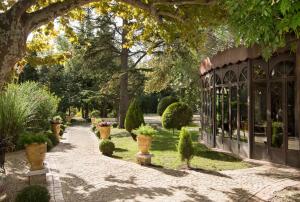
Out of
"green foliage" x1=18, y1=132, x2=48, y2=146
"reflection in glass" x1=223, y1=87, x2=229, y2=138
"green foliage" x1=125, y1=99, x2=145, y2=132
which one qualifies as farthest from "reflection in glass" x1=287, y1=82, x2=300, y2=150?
"green foliage" x1=125, y1=99, x2=145, y2=132

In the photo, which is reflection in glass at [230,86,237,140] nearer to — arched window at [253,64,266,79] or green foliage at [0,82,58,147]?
arched window at [253,64,266,79]

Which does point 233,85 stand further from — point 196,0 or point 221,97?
point 196,0

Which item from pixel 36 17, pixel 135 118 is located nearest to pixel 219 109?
pixel 135 118

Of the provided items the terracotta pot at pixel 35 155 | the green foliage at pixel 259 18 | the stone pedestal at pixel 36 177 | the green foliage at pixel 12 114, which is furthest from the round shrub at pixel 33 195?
the green foliage at pixel 12 114

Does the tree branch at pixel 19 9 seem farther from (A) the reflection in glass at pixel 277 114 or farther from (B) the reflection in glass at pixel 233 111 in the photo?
(B) the reflection in glass at pixel 233 111

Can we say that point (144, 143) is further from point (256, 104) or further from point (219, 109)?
point (219, 109)

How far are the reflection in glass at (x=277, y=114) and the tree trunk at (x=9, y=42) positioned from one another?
854 centimetres

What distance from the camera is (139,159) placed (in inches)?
463

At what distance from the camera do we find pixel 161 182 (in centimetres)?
934

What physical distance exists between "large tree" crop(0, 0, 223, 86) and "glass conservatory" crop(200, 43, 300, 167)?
10.1ft

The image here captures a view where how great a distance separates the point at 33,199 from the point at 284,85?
→ 8619 millimetres

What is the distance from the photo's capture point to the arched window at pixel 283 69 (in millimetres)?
11328

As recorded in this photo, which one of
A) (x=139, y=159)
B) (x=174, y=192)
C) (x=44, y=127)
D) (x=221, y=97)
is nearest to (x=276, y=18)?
(x=174, y=192)

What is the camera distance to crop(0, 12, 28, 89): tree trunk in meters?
6.71
